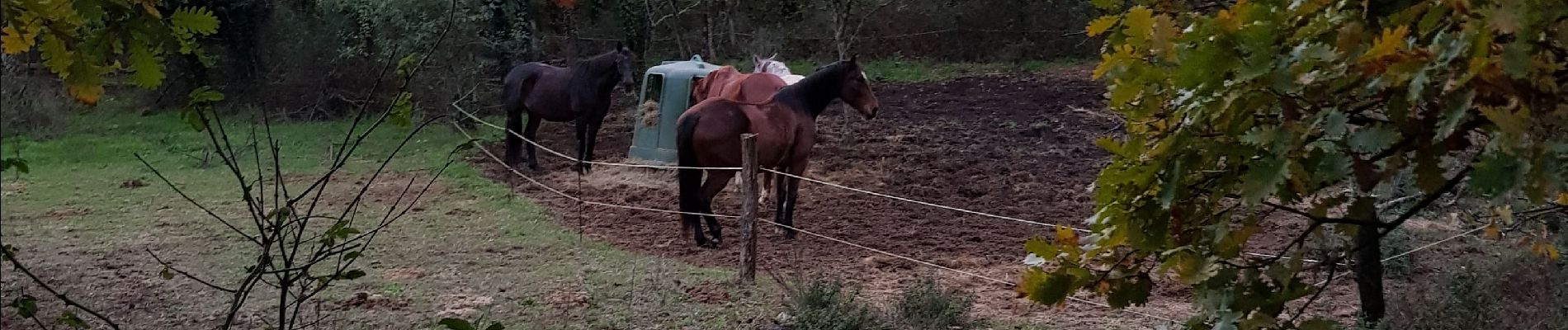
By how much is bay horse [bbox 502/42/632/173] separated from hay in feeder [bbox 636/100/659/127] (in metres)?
0.22

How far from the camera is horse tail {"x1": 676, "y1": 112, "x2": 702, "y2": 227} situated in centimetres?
596

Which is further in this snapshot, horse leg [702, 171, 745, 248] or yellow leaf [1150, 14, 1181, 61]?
horse leg [702, 171, 745, 248]

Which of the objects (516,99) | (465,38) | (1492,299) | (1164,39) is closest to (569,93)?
(516,99)

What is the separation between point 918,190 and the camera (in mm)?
7625

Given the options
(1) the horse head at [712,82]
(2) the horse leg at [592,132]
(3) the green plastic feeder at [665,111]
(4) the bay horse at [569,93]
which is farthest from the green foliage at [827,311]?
(2) the horse leg at [592,132]

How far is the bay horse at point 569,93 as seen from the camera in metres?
8.87

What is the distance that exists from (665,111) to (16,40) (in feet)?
23.0

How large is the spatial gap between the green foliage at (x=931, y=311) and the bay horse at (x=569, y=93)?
4.73m

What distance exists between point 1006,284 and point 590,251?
2122 mm

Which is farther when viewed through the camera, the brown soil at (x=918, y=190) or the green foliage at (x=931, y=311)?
the brown soil at (x=918, y=190)

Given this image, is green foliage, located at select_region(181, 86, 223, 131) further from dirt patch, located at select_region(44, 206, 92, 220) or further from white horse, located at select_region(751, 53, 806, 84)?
white horse, located at select_region(751, 53, 806, 84)

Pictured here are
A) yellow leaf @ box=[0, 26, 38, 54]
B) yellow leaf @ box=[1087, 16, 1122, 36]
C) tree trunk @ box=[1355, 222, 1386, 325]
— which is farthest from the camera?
tree trunk @ box=[1355, 222, 1386, 325]

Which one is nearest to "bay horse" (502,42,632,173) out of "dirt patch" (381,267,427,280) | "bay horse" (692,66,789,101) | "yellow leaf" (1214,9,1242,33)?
"bay horse" (692,66,789,101)

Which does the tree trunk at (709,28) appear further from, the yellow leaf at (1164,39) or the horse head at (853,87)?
the yellow leaf at (1164,39)
